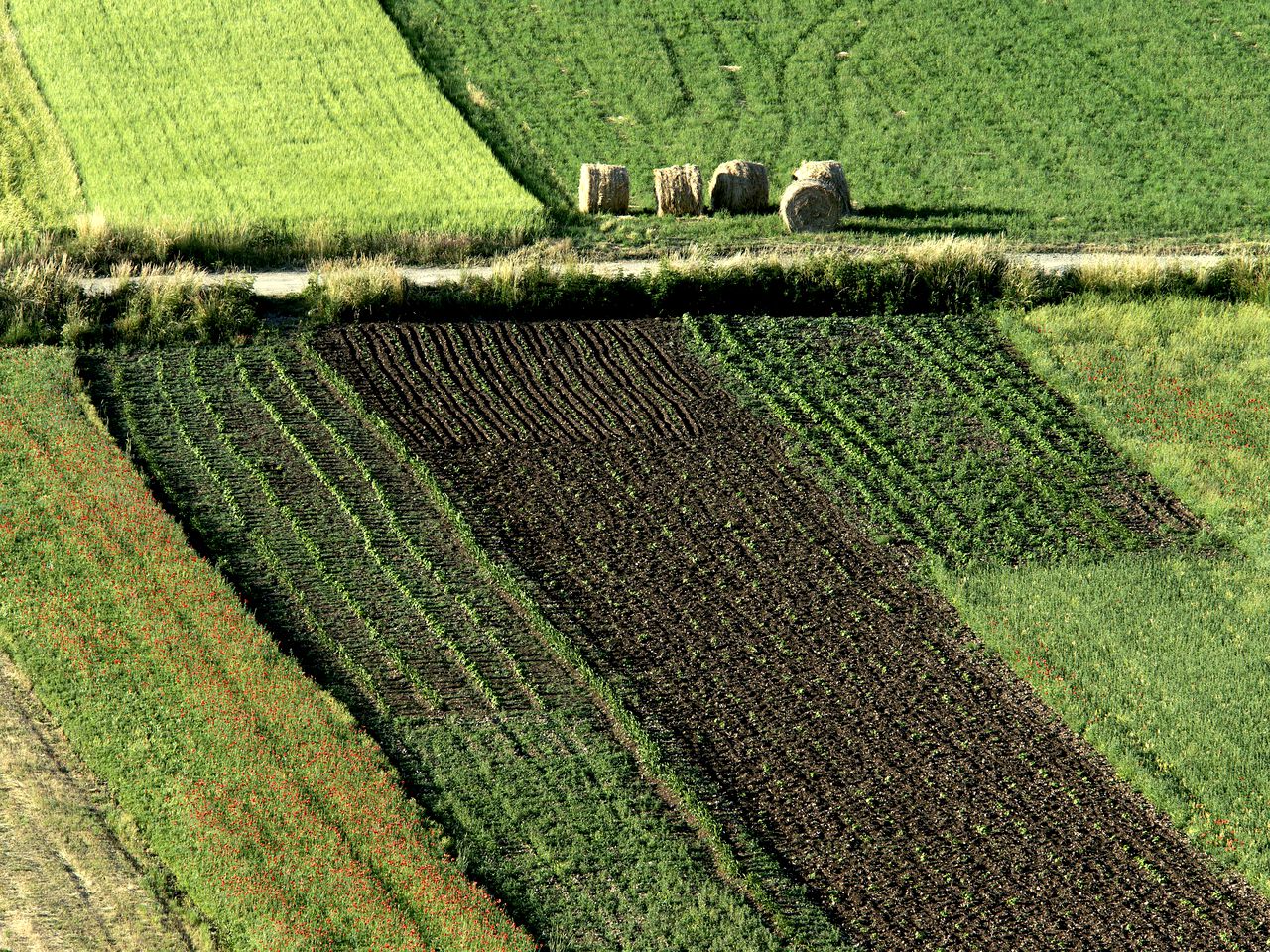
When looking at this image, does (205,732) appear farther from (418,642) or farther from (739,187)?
(739,187)

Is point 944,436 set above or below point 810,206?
below

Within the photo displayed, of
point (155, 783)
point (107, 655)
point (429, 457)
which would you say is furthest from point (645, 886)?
point (429, 457)

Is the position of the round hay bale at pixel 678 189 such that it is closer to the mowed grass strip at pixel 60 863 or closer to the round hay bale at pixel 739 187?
the round hay bale at pixel 739 187

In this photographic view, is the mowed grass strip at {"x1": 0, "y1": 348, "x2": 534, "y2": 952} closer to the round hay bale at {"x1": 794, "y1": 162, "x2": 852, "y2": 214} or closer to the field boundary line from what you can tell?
the field boundary line

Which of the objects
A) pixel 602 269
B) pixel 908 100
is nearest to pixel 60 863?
pixel 602 269

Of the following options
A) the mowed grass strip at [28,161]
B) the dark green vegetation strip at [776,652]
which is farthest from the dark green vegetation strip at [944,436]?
the mowed grass strip at [28,161]

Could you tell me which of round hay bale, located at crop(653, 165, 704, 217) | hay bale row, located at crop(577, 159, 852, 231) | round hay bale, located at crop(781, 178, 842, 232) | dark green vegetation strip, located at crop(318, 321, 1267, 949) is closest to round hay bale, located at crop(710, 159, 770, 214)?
hay bale row, located at crop(577, 159, 852, 231)
